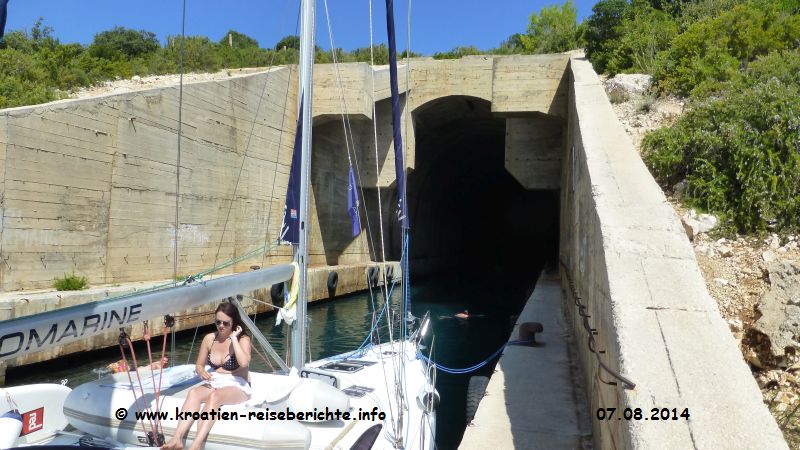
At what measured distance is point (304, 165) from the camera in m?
5.81

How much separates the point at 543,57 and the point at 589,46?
116 inches

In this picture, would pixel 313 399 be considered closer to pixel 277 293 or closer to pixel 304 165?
pixel 304 165

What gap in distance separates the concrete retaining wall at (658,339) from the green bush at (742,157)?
2458mm

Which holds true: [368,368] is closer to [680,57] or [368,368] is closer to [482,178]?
[680,57]

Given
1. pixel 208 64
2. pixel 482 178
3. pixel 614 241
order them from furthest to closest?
pixel 482 178, pixel 208 64, pixel 614 241

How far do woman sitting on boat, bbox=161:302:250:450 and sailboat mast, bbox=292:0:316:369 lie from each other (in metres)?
0.90

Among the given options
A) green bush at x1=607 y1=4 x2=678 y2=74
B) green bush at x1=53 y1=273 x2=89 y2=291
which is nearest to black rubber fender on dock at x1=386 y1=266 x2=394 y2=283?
green bush at x1=607 y1=4 x2=678 y2=74

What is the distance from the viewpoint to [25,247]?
32.9ft

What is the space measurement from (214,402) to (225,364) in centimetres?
50

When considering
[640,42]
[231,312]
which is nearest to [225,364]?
[231,312]

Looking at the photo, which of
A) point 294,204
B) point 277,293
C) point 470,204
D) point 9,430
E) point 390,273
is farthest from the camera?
point 470,204

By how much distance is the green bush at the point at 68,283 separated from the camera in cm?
1034

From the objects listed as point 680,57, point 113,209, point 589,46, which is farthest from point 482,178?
point 113,209

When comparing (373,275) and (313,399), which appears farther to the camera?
(373,275)
